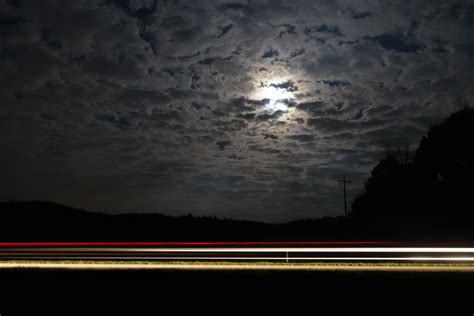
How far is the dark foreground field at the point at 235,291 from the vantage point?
9.70 meters

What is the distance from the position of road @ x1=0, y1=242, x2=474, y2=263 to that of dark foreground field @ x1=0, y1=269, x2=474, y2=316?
162 inches

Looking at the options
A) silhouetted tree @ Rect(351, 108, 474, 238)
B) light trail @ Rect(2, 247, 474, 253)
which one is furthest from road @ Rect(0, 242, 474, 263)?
silhouetted tree @ Rect(351, 108, 474, 238)

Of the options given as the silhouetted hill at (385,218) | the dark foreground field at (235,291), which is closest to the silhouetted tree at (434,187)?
the silhouetted hill at (385,218)

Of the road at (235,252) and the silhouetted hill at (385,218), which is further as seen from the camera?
the silhouetted hill at (385,218)

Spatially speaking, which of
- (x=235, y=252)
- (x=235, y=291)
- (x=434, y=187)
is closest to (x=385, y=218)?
(x=434, y=187)

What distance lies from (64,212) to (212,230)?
34.2m

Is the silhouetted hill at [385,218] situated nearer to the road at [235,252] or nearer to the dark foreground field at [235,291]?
the road at [235,252]

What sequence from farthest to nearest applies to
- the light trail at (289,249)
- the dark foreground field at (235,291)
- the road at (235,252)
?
the road at (235,252) < the light trail at (289,249) < the dark foreground field at (235,291)

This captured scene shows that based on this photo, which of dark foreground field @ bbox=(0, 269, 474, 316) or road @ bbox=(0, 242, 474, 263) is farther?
A: road @ bbox=(0, 242, 474, 263)

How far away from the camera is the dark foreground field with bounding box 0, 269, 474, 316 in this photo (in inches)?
382

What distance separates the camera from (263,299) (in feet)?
34.2

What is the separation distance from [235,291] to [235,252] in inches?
414

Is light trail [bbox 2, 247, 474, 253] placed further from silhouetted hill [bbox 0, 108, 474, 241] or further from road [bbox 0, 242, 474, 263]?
silhouetted hill [bbox 0, 108, 474, 241]

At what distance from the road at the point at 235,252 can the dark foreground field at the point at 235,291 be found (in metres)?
4.10
